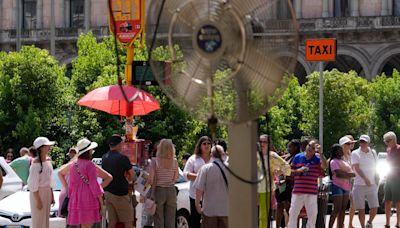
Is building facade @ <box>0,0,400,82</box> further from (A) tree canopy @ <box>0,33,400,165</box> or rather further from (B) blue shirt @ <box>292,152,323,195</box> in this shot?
(B) blue shirt @ <box>292,152,323,195</box>

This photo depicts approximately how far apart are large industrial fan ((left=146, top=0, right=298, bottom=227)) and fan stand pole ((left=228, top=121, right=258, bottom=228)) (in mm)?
278

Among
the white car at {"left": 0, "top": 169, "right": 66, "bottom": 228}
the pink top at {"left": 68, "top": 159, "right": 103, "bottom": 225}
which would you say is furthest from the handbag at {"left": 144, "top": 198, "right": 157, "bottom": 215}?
the white car at {"left": 0, "top": 169, "right": 66, "bottom": 228}

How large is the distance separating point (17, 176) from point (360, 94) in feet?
114

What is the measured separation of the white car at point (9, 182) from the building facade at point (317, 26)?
132 ft

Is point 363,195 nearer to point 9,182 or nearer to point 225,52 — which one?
point 9,182

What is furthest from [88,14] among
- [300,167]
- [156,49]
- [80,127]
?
[156,49]

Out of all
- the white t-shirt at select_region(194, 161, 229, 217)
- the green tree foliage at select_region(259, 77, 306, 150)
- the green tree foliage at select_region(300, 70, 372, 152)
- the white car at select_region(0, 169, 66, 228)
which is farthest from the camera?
the green tree foliage at select_region(300, 70, 372, 152)

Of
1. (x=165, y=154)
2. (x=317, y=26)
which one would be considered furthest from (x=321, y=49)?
(x=317, y=26)

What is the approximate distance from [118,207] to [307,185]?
337cm

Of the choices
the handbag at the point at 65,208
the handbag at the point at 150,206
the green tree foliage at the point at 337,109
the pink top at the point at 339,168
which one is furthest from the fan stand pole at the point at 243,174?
the green tree foliage at the point at 337,109

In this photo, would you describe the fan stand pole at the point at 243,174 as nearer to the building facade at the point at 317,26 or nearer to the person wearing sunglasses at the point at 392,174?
the person wearing sunglasses at the point at 392,174

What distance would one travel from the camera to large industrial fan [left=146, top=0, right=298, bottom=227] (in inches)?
250

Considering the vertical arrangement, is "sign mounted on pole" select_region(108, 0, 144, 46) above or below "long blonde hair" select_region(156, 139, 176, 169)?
above

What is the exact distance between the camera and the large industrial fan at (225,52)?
250 inches
